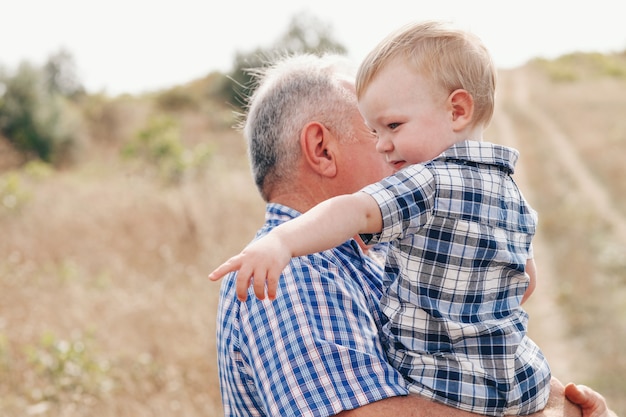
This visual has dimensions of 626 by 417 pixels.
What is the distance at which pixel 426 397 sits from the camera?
68.3 inches

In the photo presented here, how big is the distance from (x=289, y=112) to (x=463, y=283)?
909mm

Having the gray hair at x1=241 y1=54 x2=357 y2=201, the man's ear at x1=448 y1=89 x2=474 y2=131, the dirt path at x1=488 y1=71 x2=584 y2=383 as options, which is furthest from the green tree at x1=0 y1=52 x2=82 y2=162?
the man's ear at x1=448 y1=89 x2=474 y2=131

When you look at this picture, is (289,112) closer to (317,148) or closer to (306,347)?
(317,148)

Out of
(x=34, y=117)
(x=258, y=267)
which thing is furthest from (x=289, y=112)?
(x=34, y=117)

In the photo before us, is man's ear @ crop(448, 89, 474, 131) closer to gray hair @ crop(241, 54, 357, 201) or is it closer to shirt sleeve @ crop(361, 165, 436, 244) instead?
shirt sleeve @ crop(361, 165, 436, 244)

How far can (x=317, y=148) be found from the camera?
2281 millimetres

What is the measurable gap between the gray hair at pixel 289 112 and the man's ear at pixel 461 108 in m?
0.60

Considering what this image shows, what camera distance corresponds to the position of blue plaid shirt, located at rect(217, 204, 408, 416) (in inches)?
68.0

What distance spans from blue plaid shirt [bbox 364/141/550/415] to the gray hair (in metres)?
0.66

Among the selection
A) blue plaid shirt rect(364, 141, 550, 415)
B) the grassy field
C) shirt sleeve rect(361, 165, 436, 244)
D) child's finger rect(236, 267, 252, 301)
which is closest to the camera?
child's finger rect(236, 267, 252, 301)

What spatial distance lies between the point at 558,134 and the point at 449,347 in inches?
873

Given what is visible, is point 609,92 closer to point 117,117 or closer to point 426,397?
point 117,117

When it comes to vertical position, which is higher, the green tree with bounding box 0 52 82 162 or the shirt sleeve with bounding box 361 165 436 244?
the green tree with bounding box 0 52 82 162

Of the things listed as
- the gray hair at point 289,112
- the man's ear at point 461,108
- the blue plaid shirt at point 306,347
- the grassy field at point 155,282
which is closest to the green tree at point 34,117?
the grassy field at point 155,282
